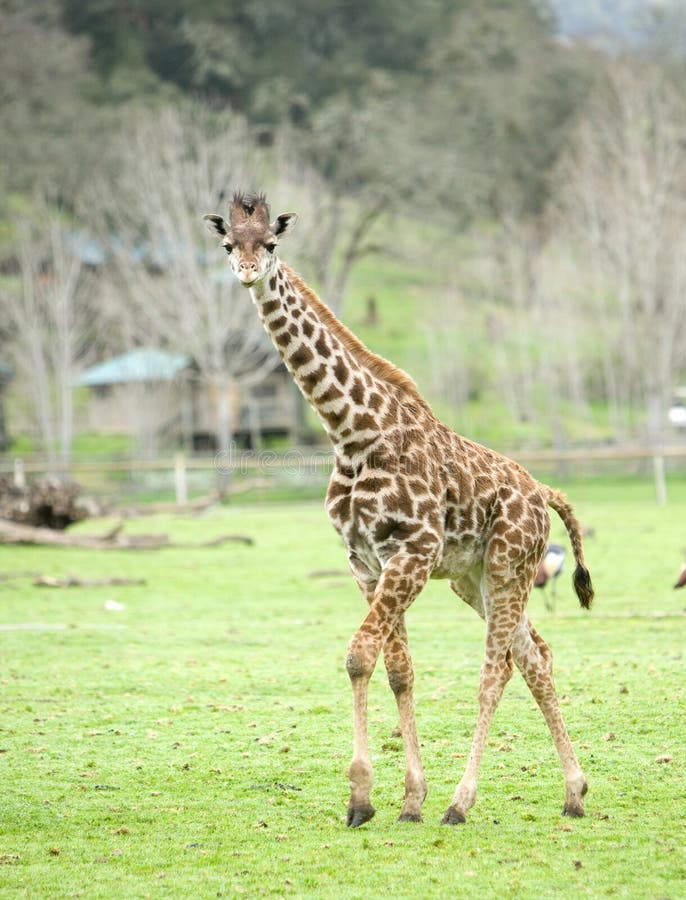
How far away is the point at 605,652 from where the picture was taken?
11578 millimetres

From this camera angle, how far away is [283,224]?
705 cm

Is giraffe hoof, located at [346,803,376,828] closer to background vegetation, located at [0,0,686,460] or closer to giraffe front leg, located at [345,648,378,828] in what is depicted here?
giraffe front leg, located at [345,648,378,828]

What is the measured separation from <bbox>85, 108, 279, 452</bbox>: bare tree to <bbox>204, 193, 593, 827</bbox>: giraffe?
37.3m

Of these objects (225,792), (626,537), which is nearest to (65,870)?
(225,792)

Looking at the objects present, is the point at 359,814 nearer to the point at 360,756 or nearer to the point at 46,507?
the point at 360,756

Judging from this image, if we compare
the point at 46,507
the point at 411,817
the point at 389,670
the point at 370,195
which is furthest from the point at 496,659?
the point at 370,195

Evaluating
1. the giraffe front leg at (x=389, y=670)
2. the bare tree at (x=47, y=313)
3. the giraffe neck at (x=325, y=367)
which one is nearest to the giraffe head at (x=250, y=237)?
the giraffe neck at (x=325, y=367)

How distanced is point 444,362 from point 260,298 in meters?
49.5

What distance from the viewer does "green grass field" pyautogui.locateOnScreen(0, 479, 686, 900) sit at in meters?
5.84

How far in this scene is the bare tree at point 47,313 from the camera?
47750mm

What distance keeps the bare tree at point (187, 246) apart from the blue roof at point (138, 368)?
47.5 inches

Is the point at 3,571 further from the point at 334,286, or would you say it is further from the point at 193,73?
the point at 193,73

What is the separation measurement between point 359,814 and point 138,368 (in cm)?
4808

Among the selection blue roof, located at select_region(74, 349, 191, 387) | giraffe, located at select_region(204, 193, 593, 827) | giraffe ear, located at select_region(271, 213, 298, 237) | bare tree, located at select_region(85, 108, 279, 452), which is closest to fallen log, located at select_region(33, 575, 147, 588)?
giraffe, located at select_region(204, 193, 593, 827)
